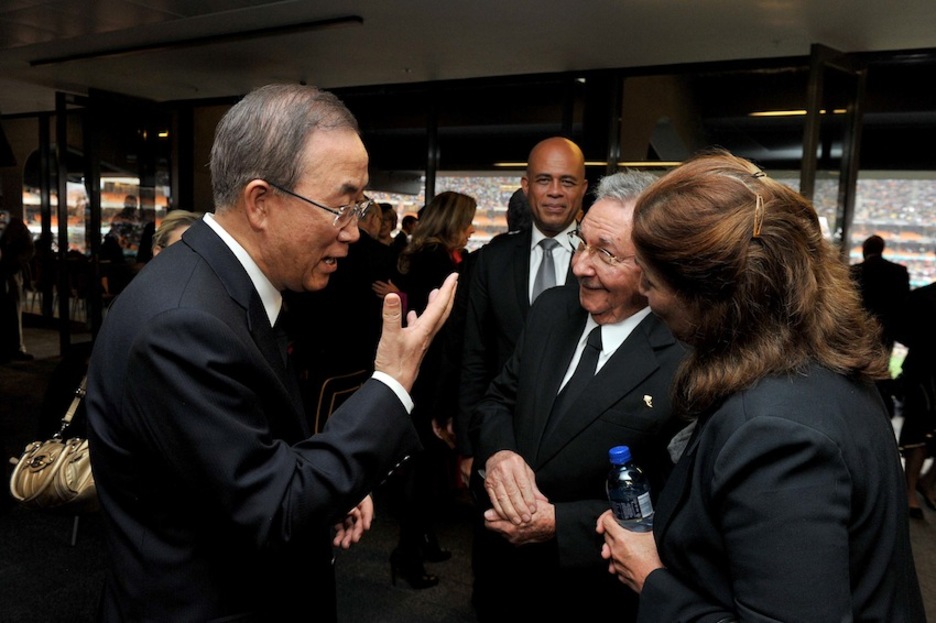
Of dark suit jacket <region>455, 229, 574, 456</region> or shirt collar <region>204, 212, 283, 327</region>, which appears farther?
dark suit jacket <region>455, 229, 574, 456</region>

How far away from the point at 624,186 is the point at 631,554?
953 mm

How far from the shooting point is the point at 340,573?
3268mm

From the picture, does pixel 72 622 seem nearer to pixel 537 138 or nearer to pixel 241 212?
pixel 241 212

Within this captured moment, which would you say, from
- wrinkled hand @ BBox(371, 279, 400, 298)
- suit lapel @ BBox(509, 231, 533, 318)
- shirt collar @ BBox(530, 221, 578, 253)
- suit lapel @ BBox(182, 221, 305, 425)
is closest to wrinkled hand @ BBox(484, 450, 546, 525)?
suit lapel @ BBox(182, 221, 305, 425)

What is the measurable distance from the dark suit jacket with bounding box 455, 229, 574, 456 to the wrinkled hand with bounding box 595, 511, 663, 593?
1229 mm

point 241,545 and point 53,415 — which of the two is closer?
point 241,545

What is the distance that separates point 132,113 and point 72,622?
685 centimetres

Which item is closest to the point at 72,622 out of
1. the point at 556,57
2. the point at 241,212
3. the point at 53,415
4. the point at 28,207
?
the point at 53,415

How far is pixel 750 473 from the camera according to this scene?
2.93 ft

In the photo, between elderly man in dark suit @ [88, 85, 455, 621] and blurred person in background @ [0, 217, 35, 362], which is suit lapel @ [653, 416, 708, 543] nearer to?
elderly man in dark suit @ [88, 85, 455, 621]

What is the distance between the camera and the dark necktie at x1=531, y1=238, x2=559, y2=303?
2609 mm

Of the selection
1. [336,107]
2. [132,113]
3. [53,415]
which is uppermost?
[132,113]

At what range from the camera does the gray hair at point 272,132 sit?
3.74ft

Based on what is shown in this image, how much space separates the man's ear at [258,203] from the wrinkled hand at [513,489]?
814mm
